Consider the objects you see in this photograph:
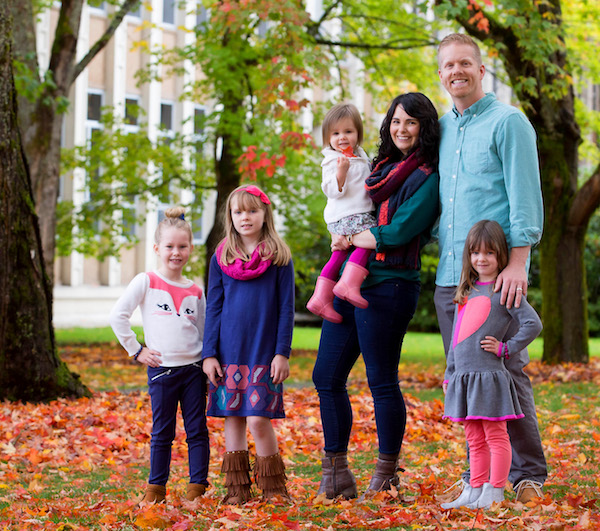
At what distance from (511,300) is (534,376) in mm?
7681

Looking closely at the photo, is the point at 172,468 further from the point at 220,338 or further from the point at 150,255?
the point at 150,255

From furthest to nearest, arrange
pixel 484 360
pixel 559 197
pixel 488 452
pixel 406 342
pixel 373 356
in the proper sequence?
pixel 406 342 → pixel 559 197 → pixel 373 356 → pixel 488 452 → pixel 484 360

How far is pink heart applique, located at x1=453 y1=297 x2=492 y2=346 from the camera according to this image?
3900mm

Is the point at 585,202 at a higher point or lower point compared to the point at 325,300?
higher

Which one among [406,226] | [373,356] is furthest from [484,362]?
[406,226]

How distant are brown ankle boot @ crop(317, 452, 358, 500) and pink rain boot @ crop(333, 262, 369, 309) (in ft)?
2.92

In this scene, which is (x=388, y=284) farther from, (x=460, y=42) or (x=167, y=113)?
(x=167, y=113)

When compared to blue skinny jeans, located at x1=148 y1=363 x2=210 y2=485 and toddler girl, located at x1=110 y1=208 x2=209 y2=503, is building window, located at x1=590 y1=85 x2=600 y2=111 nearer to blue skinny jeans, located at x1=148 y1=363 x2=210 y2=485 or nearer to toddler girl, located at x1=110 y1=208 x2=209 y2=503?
toddler girl, located at x1=110 y1=208 x2=209 y2=503

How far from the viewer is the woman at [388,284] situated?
13.3 ft

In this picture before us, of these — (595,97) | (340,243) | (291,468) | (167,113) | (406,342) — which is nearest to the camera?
(340,243)

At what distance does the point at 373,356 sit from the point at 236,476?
3.33 feet

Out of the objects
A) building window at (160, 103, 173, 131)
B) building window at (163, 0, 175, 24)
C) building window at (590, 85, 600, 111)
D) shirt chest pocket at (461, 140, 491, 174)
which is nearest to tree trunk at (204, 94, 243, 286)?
shirt chest pocket at (461, 140, 491, 174)

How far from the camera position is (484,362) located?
12.8 ft

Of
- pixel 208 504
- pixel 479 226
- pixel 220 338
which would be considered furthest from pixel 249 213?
pixel 208 504
